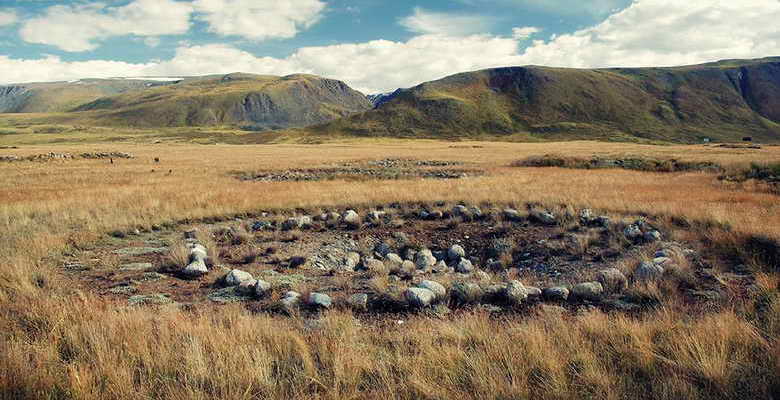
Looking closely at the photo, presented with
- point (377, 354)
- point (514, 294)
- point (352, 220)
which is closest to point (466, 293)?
point (514, 294)

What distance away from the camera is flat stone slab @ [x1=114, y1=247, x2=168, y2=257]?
10159 mm

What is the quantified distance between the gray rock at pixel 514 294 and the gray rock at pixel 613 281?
1536mm

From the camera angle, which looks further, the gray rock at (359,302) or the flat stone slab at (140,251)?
the flat stone slab at (140,251)

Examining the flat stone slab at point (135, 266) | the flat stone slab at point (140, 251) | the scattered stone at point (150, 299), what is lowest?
the flat stone slab at point (140, 251)

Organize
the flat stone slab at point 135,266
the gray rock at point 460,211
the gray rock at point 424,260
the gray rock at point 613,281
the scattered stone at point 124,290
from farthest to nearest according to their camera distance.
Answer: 1. the gray rock at point 460,211
2. the gray rock at point 424,260
3. the flat stone slab at point 135,266
4. the scattered stone at point 124,290
5. the gray rock at point 613,281

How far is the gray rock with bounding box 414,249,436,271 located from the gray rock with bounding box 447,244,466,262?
0.51 m

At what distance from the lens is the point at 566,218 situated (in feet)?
43.3

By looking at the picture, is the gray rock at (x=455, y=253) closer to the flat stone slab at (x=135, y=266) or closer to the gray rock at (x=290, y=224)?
the gray rock at (x=290, y=224)

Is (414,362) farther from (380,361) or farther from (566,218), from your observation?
(566,218)

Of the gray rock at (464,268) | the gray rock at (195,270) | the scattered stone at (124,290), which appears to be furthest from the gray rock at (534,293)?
the scattered stone at (124,290)

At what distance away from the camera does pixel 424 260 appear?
9.95 metres

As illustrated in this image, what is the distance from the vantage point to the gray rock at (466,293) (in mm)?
6473

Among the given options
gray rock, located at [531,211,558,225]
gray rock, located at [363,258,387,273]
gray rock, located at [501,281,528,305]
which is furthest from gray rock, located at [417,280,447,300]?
gray rock, located at [531,211,558,225]

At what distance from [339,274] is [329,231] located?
460cm
